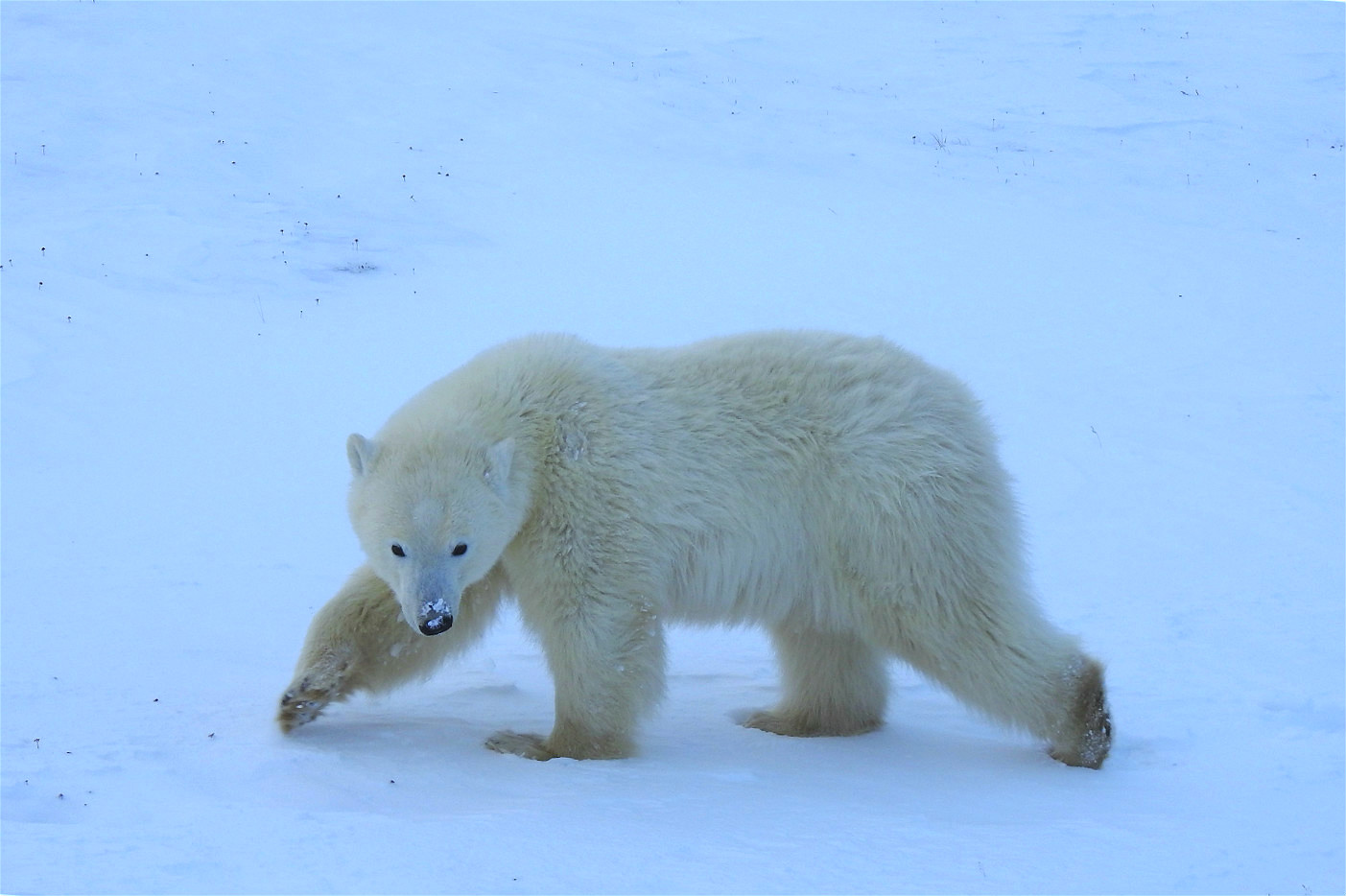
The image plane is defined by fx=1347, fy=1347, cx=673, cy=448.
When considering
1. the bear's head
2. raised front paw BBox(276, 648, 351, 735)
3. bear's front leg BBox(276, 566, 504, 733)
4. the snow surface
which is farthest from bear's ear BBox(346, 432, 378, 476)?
the snow surface

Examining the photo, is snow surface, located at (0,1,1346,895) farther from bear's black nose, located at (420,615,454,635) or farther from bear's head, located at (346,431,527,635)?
bear's head, located at (346,431,527,635)

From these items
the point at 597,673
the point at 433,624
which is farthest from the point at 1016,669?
the point at 433,624

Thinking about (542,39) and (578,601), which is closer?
(578,601)

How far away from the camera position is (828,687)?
18.8 feet

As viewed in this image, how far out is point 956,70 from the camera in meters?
20.5

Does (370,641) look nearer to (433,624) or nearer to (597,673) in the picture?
(433,624)

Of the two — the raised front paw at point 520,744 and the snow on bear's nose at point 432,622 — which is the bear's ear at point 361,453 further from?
the raised front paw at point 520,744

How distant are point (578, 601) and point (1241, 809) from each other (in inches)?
94.3

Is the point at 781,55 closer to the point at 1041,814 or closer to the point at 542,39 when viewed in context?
the point at 542,39

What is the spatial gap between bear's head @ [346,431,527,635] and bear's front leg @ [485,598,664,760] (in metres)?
0.38

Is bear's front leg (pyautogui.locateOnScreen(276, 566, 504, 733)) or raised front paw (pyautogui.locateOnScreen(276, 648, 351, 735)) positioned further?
bear's front leg (pyautogui.locateOnScreen(276, 566, 504, 733))

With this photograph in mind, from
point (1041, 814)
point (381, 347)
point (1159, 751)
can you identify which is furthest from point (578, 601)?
point (381, 347)

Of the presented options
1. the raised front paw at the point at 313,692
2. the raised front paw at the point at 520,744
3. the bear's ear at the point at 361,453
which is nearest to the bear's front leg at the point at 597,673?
the raised front paw at the point at 520,744

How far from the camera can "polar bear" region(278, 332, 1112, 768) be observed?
4.99 meters
